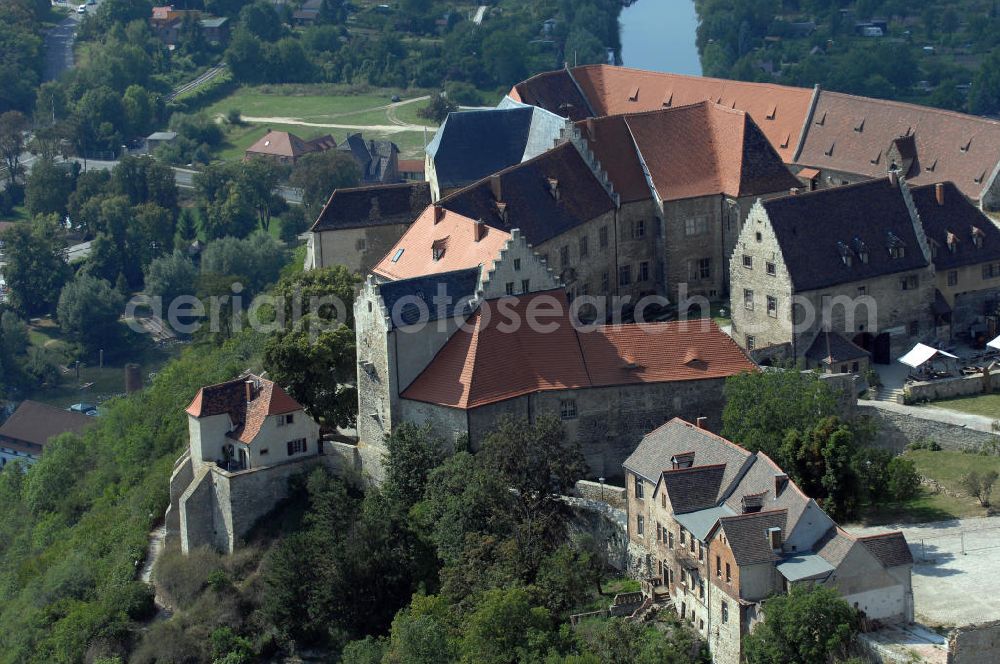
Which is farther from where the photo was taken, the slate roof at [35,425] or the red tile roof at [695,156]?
the slate roof at [35,425]

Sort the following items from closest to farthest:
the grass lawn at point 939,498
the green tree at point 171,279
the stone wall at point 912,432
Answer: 1. the grass lawn at point 939,498
2. the stone wall at point 912,432
3. the green tree at point 171,279

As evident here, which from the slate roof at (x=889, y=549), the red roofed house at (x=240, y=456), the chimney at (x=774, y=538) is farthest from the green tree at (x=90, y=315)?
the slate roof at (x=889, y=549)

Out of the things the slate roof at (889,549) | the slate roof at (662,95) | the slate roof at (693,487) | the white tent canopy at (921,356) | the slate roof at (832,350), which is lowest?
the slate roof at (889,549)

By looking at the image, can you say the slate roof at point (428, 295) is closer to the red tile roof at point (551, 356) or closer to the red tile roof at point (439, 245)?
the red tile roof at point (551, 356)

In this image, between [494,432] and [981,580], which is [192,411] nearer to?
[494,432]

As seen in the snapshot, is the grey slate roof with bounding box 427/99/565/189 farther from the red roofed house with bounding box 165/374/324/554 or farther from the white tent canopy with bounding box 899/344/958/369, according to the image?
the white tent canopy with bounding box 899/344/958/369

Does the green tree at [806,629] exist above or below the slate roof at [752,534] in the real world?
below

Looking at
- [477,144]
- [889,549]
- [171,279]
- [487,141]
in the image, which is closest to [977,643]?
[889,549]

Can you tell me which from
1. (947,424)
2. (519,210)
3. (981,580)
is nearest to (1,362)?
(519,210)

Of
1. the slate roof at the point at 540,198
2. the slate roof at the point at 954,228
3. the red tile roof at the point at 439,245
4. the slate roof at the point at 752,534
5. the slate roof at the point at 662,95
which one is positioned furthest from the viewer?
the slate roof at the point at 662,95
